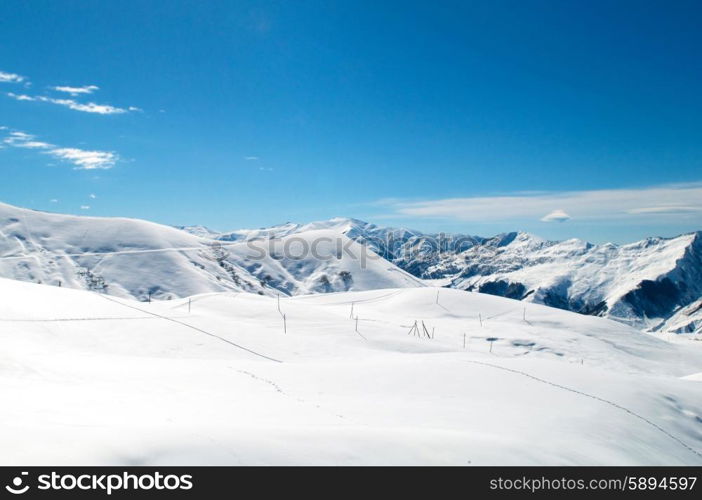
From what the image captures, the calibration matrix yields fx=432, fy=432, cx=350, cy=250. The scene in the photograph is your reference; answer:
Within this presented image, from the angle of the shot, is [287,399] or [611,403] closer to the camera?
Result: [287,399]

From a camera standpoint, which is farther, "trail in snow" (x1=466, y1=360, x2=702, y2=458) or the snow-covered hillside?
"trail in snow" (x1=466, y1=360, x2=702, y2=458)

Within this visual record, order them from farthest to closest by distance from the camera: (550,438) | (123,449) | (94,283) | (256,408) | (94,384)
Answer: (94,283), (94,384), (256,408), (550,438), (123,449)

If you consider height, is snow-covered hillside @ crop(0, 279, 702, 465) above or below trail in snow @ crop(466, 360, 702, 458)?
above

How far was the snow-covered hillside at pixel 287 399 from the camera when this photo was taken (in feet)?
24.4

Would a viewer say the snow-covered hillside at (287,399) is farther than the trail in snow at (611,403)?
No

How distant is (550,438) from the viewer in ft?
37.1

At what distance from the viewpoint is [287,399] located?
14.8 meters

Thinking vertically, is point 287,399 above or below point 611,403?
above

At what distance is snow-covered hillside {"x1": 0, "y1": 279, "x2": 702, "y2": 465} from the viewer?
7.44 meters
